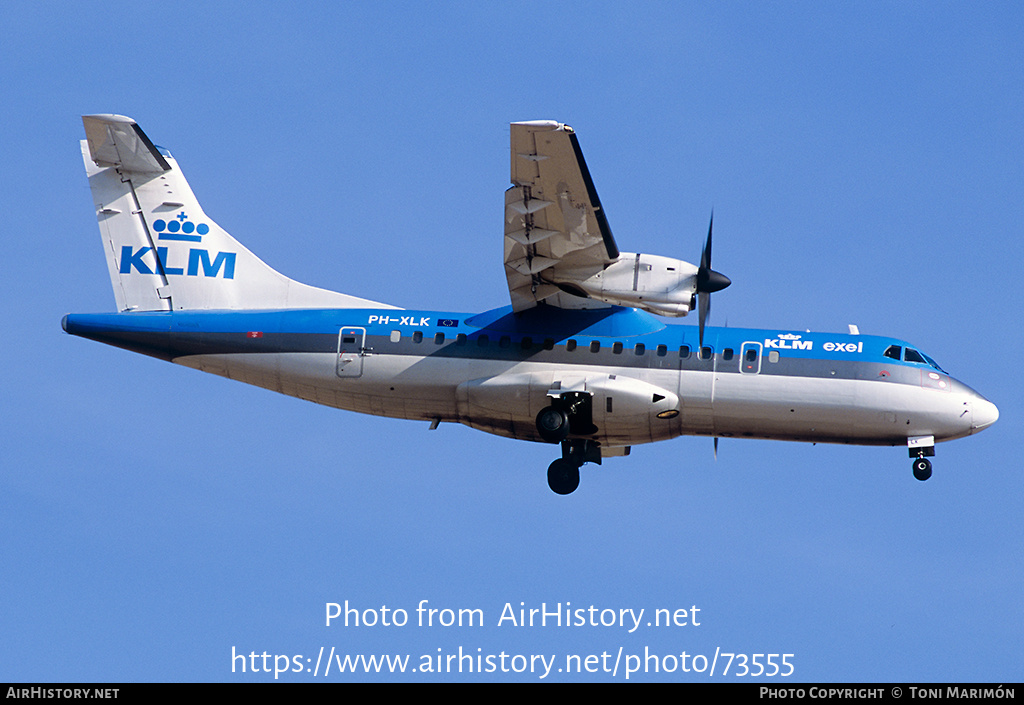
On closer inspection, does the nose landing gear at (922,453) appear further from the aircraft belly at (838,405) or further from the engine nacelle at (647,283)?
the engine nacelle at (647,283)

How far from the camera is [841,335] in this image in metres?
27.4

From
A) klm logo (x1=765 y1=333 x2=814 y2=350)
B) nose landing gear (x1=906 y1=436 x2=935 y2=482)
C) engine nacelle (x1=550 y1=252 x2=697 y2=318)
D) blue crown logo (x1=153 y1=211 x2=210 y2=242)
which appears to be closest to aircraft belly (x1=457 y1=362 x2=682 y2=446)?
engine nacelle (x1=550 y1=252 x2=697 y2=318)

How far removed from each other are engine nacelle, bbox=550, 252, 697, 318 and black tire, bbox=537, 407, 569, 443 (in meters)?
2.41

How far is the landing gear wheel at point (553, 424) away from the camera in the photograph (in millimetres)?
26500

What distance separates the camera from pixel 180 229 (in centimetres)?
2923

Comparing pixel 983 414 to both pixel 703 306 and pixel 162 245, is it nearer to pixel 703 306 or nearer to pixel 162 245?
pixel 703 306

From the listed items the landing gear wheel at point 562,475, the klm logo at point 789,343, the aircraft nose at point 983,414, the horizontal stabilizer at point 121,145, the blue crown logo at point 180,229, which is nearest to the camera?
the aircraft nose at point 983,414

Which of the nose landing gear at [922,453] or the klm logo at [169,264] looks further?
the klm logo at [169,264]

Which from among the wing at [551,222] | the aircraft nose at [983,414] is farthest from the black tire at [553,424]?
the aircraft nose at [983,414]

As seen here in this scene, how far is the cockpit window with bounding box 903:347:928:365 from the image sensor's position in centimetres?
2705

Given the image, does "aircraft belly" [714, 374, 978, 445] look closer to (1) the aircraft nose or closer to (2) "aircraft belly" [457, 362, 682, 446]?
(1) the aircraft nose

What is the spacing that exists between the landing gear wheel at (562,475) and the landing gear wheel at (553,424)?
1451 millimetres

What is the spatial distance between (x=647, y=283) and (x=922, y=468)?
659cm
